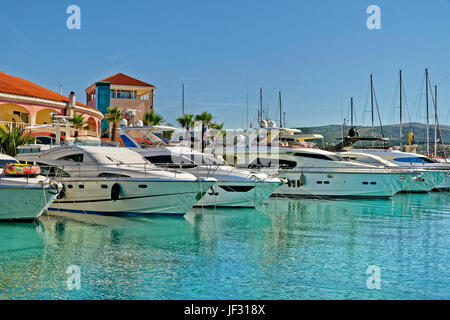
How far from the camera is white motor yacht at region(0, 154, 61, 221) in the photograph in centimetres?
1498

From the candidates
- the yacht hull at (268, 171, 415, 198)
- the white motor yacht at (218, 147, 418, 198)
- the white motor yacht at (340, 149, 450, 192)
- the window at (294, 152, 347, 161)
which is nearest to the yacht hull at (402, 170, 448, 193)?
the white motor yacht at (340, 149, 450, 192)

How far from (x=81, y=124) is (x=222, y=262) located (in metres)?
Result: 27.1

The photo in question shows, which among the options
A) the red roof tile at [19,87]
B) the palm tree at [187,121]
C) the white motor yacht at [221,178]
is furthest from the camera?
the palm tree at [187,121]

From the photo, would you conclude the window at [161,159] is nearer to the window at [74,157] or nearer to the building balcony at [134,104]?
the window at [74,157]

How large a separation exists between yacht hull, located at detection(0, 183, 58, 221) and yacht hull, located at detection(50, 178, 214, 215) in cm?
195

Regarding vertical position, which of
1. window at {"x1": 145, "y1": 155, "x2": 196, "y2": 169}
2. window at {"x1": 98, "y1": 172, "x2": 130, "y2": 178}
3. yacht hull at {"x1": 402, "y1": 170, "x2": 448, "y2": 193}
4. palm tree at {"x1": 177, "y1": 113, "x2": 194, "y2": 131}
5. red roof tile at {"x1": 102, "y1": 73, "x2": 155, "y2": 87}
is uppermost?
red roof tile at {"x1": 102, "y1": 73, "x2": 155, "y2": 87}

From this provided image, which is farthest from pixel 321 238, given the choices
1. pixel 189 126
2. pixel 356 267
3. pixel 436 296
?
pixel 189 126

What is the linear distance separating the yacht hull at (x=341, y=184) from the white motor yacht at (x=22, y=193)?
13054 millimetres

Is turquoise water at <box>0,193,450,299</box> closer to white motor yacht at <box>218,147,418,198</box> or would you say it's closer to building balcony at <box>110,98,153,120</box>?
white motor yacht at <box>218,147,418,198</box>

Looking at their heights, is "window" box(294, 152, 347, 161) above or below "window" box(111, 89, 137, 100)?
below

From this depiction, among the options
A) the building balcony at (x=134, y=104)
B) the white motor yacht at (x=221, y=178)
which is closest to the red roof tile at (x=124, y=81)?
the building balcony at (x=134, y=104)

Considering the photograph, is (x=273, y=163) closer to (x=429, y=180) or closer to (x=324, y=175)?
(x=324, y=175)

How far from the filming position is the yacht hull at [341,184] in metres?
25.3

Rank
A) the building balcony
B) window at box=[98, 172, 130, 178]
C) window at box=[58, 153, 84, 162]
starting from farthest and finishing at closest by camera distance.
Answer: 1. the building balcony
2. window at box=[58, 153, 84, 162]
3. window at box=[98, 172, 130, 178]
